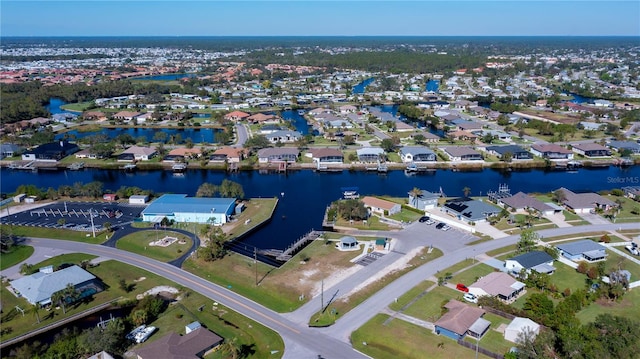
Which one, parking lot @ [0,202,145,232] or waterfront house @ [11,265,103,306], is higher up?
waterfront house @ [11,265,103,306]

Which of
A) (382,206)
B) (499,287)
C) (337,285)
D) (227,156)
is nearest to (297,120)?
(227,156)

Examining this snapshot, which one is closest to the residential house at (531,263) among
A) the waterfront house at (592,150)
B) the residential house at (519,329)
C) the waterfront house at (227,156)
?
the residential house at (519,329)

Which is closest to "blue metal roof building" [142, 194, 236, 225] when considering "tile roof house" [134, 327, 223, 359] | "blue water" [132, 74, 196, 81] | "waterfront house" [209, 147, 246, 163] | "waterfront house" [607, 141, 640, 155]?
"tile roof house" [134, 327, 223, 359]

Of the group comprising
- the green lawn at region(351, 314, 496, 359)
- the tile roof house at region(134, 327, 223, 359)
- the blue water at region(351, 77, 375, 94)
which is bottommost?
the green lawn at region(351, 314, 496, 359)

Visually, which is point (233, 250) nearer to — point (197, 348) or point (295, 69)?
point (197, 348)

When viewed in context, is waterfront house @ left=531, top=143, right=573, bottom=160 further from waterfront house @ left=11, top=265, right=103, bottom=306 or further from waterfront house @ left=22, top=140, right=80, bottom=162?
waterfront house @ left=22, top=140, right=80, bottom=162

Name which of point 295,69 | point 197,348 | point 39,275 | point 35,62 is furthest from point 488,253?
point 35,62

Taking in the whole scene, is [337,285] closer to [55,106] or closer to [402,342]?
[402,342]
